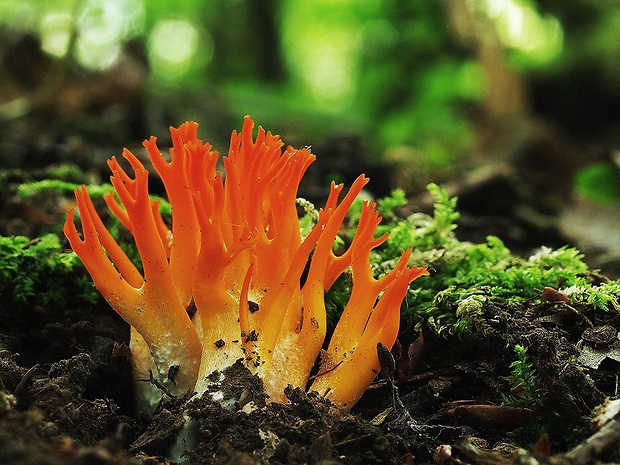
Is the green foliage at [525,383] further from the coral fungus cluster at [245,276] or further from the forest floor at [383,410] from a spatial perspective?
the coral fungus cluster at [245,276]

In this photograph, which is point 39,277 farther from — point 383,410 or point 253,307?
point 383,410

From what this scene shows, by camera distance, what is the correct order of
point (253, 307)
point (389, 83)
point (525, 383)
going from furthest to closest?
point (389, 83) < point (253, 307) < point (525, 383)

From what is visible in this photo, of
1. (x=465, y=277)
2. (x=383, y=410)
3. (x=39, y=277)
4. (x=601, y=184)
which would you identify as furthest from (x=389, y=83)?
(x=383, y=410)

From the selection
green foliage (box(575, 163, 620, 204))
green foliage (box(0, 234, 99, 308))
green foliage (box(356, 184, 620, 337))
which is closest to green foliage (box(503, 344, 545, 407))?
green foliage (box(356, 184, 620, 337))

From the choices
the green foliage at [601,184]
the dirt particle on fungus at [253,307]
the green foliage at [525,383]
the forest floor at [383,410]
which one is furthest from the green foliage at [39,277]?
the green foliage at [601,184]

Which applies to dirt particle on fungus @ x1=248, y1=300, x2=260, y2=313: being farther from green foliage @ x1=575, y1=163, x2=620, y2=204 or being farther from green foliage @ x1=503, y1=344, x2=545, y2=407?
green foliage @ x1=575, y1=163, x2=620, y2=204

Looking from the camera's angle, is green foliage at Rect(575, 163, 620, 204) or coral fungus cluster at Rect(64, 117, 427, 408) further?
green foliage at Rect(575, 163, 620, 204)
